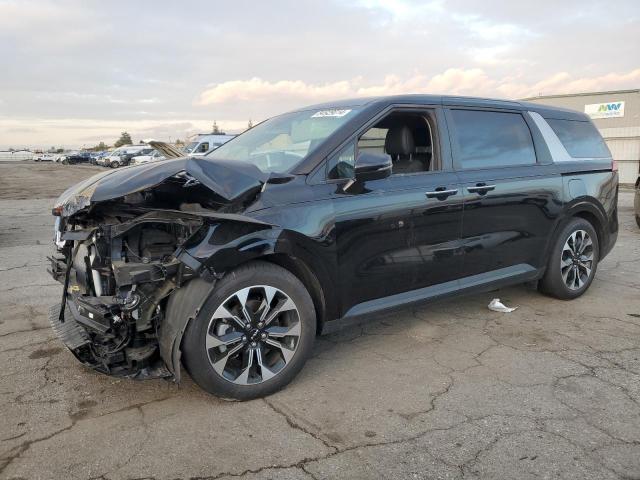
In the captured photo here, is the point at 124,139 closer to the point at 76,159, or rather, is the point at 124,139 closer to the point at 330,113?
the point at 76,159

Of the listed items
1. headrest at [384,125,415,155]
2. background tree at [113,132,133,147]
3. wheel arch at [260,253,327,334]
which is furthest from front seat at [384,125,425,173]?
background tree at [113,132,133,147]

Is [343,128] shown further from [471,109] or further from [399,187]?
[471,109]

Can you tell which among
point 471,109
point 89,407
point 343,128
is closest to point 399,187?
point 343,128

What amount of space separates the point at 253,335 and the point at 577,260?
364 centimetres

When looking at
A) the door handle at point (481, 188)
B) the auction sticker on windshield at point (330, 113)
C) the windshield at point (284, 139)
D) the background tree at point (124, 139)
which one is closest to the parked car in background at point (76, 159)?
the background tree at point (124, 139)

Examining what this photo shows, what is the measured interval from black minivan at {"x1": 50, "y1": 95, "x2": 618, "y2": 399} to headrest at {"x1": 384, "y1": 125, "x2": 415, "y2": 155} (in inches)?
0.6

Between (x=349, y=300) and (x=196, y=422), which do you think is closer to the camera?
(x=196, y=422)

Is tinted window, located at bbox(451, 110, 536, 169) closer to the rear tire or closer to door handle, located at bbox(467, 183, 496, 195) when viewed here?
door handle, located at bbox(467, 183, 496, 195)

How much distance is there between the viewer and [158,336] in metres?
3.05

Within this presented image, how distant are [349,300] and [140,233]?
56.9 inches

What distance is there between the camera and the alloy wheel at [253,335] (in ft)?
10.1

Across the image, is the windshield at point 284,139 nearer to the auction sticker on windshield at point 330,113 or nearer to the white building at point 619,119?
the auction sticker on windshield at point 330,113

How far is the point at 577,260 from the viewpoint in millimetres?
5219

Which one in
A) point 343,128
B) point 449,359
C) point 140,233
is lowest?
point 449,359
